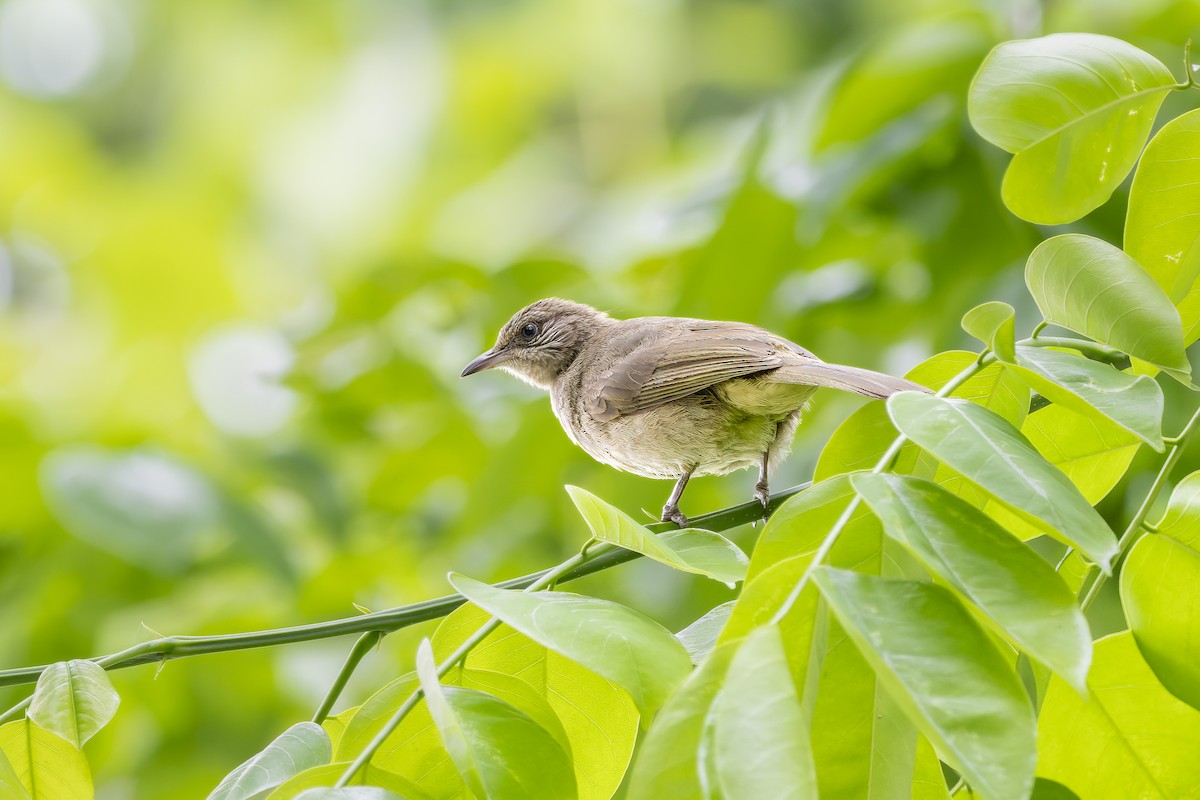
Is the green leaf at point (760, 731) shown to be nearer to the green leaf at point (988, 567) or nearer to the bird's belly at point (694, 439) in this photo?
the green leaf at point (988, 567)

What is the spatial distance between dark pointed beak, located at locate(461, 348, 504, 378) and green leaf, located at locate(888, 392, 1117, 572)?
277 cm

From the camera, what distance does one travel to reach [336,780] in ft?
4.52

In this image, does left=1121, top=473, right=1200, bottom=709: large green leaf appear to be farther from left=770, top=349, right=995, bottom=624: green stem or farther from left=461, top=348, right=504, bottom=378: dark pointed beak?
left=461, top=348, right=504, bottom=378: dark pointed beak

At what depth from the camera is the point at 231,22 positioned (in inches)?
356

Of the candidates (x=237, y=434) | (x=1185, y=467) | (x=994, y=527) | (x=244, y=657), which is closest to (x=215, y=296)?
(x=237, y=434)

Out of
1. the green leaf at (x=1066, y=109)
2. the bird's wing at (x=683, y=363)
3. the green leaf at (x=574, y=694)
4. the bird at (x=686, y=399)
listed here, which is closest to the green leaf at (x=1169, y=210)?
the green leaf at (x=1066, y=109)

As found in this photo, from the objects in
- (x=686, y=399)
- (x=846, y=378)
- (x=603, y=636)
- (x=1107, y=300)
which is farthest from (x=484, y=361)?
(x=1107, y=300)

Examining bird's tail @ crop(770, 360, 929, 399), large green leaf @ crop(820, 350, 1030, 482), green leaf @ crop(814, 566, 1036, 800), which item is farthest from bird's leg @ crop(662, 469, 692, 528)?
green leaf @ crop(814, 566, 1036, 800)

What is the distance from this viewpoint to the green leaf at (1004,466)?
1.10 metres

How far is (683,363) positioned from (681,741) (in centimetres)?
230

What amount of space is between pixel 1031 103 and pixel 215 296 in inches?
179

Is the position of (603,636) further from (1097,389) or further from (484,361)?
(484,361)

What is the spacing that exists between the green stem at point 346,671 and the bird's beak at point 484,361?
2198 millimetres

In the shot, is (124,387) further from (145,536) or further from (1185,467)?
(1185,467)
